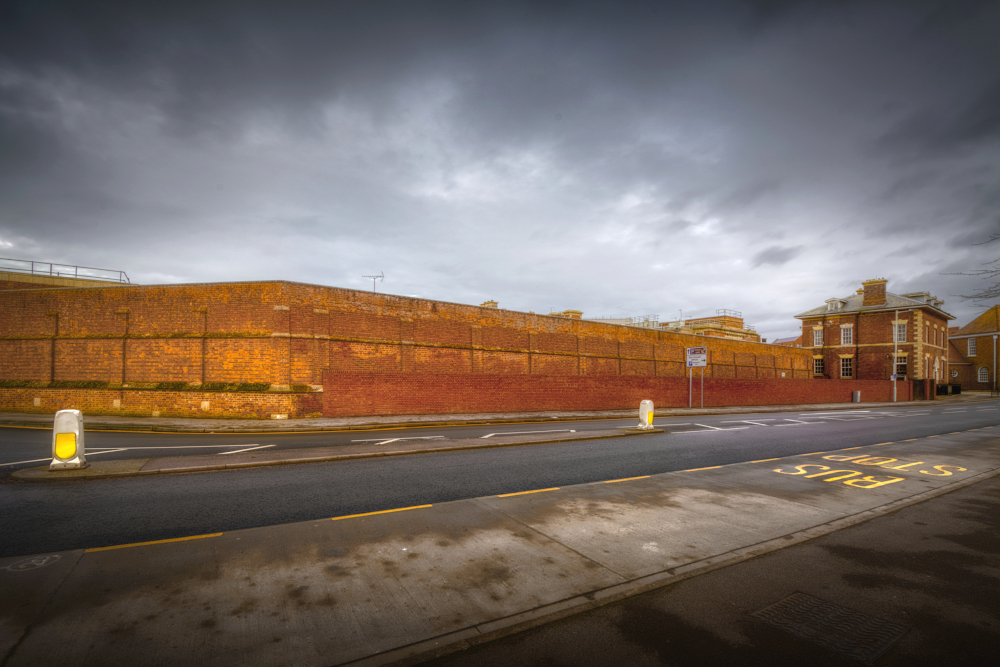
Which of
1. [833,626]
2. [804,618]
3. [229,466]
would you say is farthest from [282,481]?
[833,626]

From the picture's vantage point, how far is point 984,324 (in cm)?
6081

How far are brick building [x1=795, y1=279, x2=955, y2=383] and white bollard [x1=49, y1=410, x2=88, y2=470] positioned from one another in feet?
189

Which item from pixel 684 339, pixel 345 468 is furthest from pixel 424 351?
pixel 684 339

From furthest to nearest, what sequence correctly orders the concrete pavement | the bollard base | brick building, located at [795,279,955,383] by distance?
brick building, located at [795,279,955,383]
the concrete pavement
the bollard base

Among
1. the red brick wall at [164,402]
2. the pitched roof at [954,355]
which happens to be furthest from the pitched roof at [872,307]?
the red brick wall at [164,402]

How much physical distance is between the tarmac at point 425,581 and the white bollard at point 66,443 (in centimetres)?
448

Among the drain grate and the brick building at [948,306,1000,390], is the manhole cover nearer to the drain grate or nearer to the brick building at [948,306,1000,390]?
the drain grate

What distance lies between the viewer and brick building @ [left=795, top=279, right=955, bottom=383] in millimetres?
46562

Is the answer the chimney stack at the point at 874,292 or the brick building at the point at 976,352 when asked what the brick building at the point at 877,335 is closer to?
the chimney stack at the point at 874,292

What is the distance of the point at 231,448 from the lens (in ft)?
36.1

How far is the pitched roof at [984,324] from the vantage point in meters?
58.6

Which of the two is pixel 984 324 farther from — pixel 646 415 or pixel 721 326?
pixel 646 415

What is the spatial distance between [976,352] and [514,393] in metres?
74.6

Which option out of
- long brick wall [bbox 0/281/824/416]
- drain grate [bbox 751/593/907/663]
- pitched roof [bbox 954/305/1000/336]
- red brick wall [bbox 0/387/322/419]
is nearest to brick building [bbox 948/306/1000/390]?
pitched roof [bbox 954/305/1000/336]
